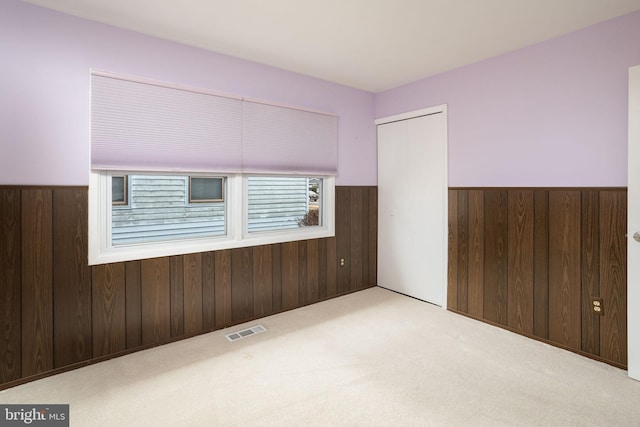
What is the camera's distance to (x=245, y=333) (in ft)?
9.78

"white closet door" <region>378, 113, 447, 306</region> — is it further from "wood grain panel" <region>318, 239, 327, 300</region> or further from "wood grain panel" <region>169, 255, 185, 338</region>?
"wood grain panel" <region>169, 255, 185, 338</region>

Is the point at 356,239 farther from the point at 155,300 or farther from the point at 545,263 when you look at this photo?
the point at 155,300

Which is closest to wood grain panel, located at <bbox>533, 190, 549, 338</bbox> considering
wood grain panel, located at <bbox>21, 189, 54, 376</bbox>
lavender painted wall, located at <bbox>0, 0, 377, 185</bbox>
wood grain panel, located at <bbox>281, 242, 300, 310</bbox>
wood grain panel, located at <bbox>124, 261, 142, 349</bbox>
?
wood grain panel, located at <bbox>281, 242, 300, 310</bbox>

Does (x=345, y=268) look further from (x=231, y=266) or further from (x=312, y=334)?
(x=231, y=266)

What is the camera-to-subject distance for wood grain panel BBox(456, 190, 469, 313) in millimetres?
3357

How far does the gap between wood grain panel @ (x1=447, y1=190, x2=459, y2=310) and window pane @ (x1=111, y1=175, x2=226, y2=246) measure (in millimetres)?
2281

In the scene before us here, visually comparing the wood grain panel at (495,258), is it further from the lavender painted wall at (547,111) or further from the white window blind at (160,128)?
the white window blind at (160,128)

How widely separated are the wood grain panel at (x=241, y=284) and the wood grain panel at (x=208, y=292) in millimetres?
180

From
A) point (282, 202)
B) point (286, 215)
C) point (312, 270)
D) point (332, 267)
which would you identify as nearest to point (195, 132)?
point (282, 202)

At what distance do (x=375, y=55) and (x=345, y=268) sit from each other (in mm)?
2321

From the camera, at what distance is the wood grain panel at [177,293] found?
281 cm

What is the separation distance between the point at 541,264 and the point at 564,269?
17cm

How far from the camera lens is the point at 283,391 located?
6.99ft

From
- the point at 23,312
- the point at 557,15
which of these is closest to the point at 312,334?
the point at 23,312
